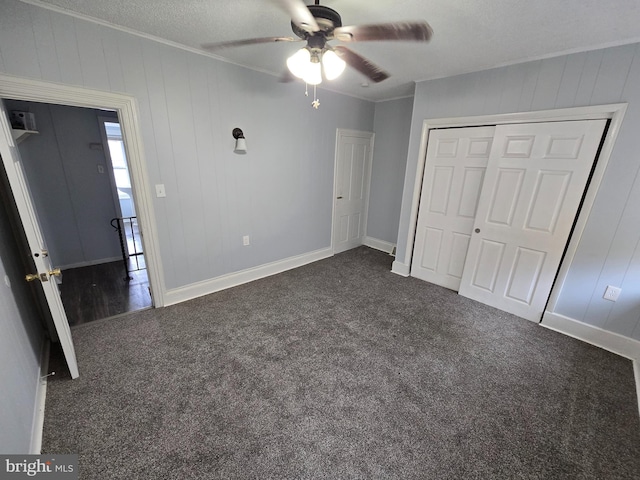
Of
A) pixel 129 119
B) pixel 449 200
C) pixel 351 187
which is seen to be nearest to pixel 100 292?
pixel 129 119

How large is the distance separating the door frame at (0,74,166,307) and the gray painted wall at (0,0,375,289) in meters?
0.06

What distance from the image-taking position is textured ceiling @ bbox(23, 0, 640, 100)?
1.67 m

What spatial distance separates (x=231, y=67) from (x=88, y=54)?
1192mm

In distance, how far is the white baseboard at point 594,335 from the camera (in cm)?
227

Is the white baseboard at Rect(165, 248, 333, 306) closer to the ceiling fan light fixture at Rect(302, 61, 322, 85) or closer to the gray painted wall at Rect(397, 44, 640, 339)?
the ceiling fan light fixture at Rect(302, 61, 322, 85)

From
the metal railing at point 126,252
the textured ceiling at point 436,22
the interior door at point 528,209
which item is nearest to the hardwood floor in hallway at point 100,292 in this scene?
the metal railing at point 126,252

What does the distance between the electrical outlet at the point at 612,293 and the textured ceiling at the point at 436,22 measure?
6.56ft

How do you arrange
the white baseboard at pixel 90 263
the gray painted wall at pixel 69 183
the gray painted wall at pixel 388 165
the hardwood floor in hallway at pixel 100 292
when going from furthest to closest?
the gray painted wall at pixel 388 165 < the white baseboard at pixel 90 263 < the gray painted wall at pixel 69 183 < the hardwood floor in hallway at pixel 100 292

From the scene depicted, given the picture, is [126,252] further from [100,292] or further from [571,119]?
[571,119]

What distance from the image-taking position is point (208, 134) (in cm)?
273

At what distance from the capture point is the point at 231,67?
2.74 meters

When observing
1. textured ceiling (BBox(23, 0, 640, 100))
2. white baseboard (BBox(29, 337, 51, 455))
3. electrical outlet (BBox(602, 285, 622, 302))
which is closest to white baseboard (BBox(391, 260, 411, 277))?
electrical outlet (BBox(602, 285, 622, 302))

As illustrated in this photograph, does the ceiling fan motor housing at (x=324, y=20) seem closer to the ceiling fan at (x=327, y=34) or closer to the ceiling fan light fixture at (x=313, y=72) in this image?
the ceiling fan at (x=327, y=34)

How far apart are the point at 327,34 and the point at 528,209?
2.56 meters
